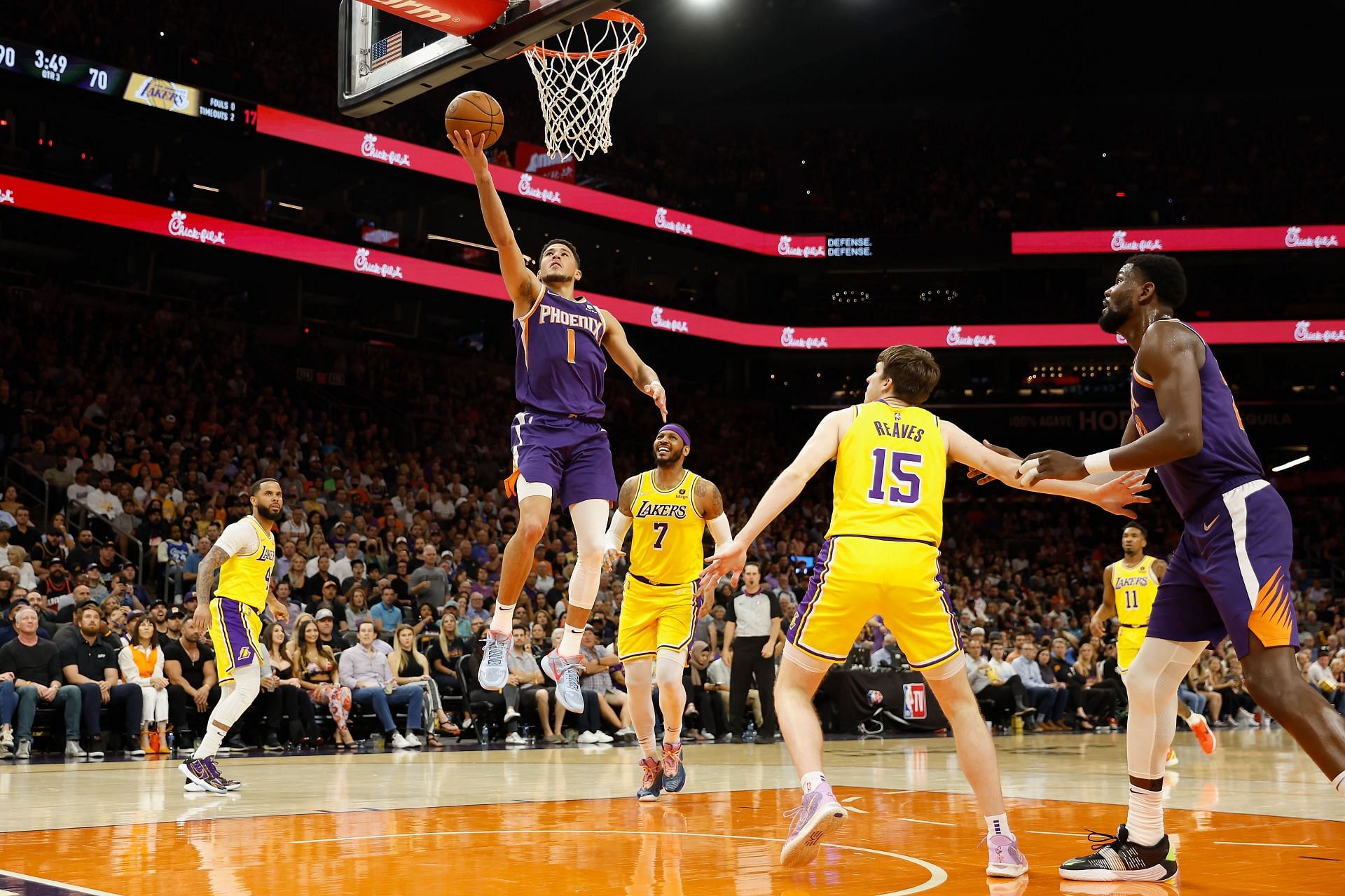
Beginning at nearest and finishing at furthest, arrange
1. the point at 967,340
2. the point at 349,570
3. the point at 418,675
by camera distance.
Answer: the point at 418,675, the point at 349,570, the point at 967,340

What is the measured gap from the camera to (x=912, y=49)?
1410 inches

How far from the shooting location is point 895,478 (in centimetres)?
546

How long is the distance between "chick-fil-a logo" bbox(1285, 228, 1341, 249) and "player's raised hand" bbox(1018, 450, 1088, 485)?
100 feet

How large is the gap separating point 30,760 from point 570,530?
11.9m

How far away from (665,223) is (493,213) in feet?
81.8

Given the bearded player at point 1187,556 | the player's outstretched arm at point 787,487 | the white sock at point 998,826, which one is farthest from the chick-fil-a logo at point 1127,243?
the white sock at point 998,826

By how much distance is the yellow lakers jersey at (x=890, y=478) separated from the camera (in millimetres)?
5410

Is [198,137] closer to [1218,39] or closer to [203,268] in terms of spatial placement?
[203,268]

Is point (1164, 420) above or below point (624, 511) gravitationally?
above

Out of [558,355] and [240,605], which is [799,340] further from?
[558,355]

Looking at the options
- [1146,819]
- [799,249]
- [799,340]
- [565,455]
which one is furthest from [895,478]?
[799,249]

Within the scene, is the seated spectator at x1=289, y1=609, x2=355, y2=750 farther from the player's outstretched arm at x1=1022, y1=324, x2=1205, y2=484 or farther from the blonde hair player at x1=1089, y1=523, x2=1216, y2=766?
the player's outstretched arm at x1=1022, y1=324, x2=1205, y2=484

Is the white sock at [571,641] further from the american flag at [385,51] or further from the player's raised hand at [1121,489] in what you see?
the american flag at [385,51]

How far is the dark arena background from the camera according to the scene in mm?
6297
